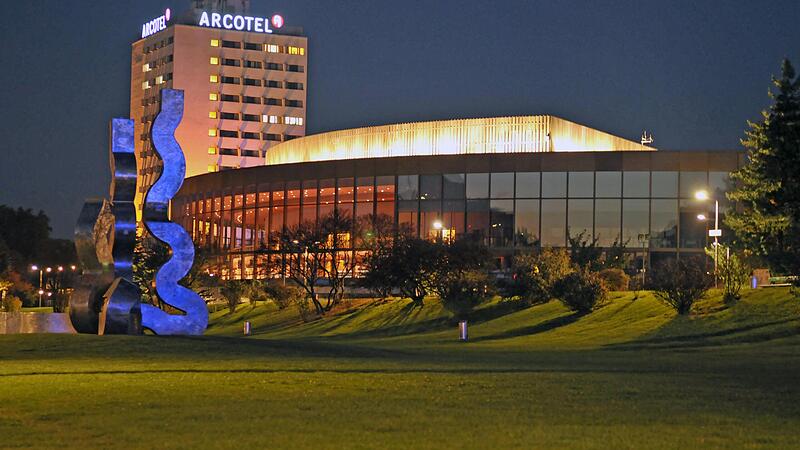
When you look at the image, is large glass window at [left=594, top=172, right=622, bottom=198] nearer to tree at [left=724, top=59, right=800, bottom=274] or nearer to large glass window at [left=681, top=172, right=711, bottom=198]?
large glass window at [left=681, top=172, right=711, bottom=198]

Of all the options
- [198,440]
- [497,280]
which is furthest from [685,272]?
[198,440]

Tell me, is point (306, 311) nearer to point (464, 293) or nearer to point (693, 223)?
point (464, 293)

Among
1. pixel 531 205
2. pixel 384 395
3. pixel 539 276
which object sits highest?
pixel 531 205

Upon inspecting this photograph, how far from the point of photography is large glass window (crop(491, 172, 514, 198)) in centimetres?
9169

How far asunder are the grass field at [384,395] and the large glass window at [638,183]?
46.0 meters

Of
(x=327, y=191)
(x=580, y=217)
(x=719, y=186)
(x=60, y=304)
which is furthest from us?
(x=327, y=191)

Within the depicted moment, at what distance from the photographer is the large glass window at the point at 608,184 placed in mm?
89062

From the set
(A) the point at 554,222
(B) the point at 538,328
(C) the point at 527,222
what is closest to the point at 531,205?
(C) the point at 527,222

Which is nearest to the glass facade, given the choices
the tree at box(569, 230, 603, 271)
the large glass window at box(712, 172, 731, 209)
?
the large glass window at box(712, 172, 731, 209)

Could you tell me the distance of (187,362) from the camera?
96.2 ft

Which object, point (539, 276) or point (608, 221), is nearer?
point (539, 276)

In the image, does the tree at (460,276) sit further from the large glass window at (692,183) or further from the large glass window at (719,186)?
the large glass window at (719,186)

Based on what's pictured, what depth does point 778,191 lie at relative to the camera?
133 ft

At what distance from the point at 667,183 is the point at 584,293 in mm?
31991
